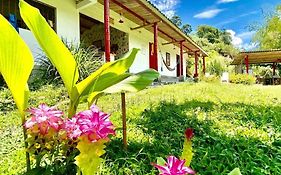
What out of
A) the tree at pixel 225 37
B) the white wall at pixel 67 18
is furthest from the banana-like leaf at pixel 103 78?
the tree at pixel 225 37

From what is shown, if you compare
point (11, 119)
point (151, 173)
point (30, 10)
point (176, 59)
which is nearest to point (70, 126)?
point (30, 10)

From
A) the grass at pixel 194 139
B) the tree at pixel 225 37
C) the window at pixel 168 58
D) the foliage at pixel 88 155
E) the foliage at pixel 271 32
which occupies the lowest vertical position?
the grass at pixel 194 139

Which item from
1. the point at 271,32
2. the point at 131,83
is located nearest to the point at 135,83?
the point at 131,83

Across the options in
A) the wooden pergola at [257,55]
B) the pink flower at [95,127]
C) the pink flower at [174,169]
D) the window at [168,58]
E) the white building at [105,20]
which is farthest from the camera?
the wooden pergola at [257,55]

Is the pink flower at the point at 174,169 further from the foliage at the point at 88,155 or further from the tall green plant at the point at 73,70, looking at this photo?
the tall green plant at the point at 73,70

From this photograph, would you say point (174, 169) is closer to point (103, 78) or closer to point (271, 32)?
point (103, 78)

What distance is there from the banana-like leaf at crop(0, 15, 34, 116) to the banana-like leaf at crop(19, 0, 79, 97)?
0.11m

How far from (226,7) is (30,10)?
250 ft

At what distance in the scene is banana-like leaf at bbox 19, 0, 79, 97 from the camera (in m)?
1.83

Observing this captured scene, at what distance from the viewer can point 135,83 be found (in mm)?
2217

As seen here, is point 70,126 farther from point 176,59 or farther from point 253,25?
point 253,25

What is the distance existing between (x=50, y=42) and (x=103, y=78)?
1.34ft

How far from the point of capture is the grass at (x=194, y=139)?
2918 mm

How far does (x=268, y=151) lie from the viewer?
3.47 m
